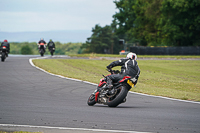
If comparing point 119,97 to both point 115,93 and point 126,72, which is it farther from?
point 126,72

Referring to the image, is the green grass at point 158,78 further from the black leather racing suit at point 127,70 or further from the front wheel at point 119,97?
the front wheel at point 119,97

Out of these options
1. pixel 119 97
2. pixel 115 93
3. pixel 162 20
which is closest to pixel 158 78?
pixel 115 93

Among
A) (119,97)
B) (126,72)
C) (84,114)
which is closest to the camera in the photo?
(84,114)

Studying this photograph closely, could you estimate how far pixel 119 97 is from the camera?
9.84 m

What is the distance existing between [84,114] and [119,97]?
145 cm

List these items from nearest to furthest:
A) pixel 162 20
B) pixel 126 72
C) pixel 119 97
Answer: pixel 119 97 → pixel 126 72 → pixel 162 20

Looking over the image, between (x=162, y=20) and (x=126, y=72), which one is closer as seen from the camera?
(x=126, y=72)

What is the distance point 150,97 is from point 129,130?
20.6 feet

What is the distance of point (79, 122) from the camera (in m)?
7.68

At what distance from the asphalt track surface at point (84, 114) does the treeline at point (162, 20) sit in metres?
48.0

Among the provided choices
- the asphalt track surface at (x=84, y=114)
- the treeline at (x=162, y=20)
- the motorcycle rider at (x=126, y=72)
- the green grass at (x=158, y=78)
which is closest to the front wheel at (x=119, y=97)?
the asphalt track surface at (x=84, y=114)

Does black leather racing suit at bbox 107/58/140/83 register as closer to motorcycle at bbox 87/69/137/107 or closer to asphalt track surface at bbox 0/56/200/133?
motorcycle at bbox 87/69/137/107

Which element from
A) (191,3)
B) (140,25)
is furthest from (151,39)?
(191,3)

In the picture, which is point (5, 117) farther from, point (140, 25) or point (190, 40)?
point (140, 25)
